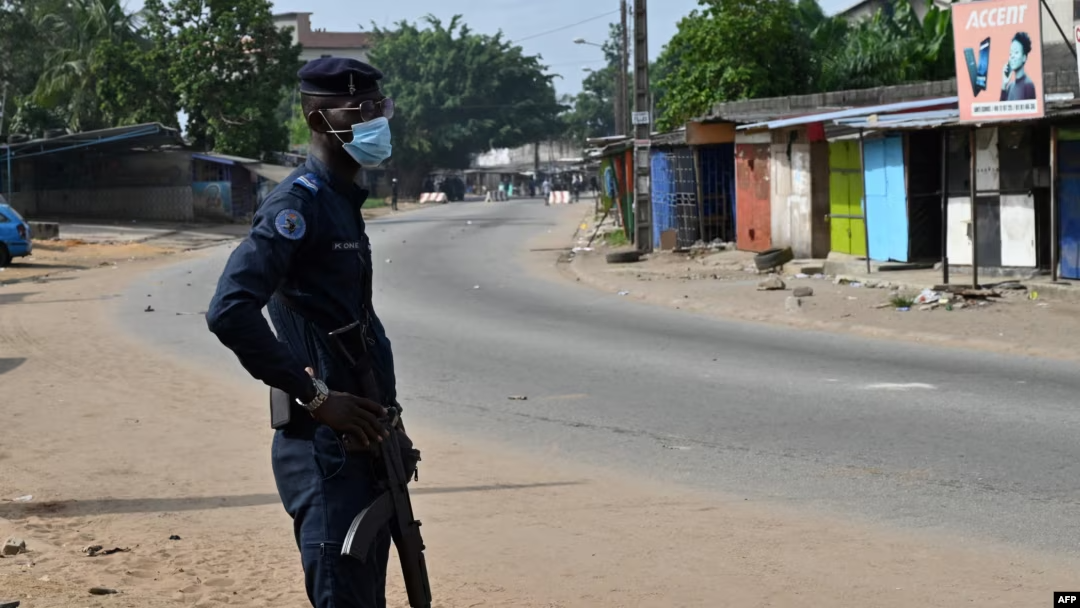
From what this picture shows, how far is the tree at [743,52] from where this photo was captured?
31.9 meters

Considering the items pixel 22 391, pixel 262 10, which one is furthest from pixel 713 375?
pixel 262 10

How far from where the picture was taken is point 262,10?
48.8 m

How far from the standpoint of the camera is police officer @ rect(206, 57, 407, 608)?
3.02 m

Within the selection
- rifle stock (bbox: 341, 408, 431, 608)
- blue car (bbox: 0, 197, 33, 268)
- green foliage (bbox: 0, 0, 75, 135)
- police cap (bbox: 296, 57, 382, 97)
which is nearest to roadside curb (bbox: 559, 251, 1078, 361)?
rifle stock (bbox: 341, 408, 431, 608)

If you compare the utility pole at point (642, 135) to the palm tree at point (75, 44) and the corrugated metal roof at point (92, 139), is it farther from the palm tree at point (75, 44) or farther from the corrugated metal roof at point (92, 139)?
the palm tree at point (75, 44)

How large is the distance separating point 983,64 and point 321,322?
13.0m

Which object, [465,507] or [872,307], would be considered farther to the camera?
[872,307]

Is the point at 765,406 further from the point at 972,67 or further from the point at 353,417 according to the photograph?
the point at 972,67

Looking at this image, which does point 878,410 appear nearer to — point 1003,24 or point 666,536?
point 666,536

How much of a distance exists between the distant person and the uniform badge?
12644mm

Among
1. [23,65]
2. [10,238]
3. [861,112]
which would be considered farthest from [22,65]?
[861,112]

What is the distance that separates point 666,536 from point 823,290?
39.6ft

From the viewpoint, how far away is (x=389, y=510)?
3.26 m

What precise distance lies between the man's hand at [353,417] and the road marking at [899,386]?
723cm
